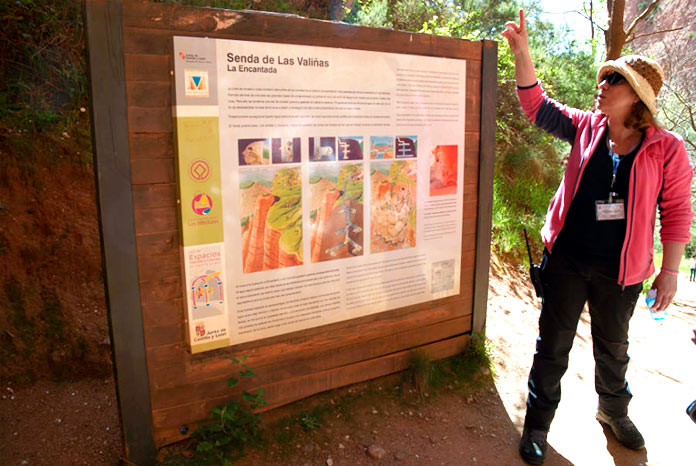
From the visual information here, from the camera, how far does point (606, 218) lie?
8.95 feet

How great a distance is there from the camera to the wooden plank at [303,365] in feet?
9.12

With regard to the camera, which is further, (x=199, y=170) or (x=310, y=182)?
(x=310, y=182)

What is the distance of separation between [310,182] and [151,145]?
90cm

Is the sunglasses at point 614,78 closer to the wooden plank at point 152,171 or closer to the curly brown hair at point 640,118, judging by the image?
the curly brown hair at point 640,118

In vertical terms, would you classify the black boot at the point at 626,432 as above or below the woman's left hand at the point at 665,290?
below

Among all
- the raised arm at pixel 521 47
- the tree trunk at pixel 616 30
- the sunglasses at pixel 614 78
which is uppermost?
the tree trunk at pixel 616 30

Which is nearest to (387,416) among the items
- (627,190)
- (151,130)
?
(627,190)

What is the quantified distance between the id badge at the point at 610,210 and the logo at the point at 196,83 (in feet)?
7.16

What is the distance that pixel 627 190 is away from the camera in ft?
8.84

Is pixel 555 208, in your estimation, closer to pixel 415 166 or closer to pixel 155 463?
pixel 415 166

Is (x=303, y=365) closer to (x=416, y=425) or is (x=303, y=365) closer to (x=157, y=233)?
(x=416, y=425)

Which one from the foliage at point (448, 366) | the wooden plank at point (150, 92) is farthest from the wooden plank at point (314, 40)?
the foliage at point (448, 366)

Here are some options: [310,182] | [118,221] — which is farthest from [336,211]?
[118,221]

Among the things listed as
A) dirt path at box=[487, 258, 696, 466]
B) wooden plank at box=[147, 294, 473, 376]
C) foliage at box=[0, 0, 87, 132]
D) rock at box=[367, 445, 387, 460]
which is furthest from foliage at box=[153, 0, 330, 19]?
dirt path at box=[487, 258, 696, 466]
